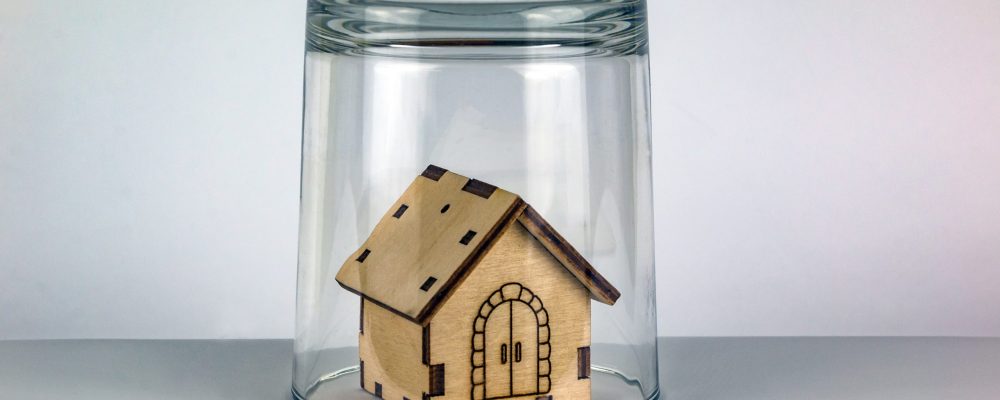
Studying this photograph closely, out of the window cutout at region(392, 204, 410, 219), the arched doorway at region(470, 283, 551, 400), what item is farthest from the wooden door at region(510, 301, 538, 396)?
the window cutout at region(392, 204, 410, 219)

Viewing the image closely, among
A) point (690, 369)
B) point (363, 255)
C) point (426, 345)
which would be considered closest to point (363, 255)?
point (363, 255)

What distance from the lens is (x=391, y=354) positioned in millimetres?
1032

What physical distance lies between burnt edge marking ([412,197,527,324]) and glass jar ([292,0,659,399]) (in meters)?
0.07

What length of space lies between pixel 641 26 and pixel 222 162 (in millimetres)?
672

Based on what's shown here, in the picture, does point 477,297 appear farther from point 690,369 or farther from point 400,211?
point 690,369

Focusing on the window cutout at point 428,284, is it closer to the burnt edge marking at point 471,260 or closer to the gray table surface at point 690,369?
the burnt edge marking at point 471,260

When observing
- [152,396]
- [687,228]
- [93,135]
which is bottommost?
[152,396]

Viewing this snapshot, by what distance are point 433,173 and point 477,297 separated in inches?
4.4

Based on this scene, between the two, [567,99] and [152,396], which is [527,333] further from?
[152,396]

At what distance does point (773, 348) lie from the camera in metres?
1.29

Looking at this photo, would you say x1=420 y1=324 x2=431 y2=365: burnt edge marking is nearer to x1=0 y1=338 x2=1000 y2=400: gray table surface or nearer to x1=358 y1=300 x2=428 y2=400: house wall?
x1=358 y1=300 x2=428 y2=400: house wall

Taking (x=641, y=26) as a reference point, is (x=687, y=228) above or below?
below

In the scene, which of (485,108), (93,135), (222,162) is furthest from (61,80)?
(485,108)

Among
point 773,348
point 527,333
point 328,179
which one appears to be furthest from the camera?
point 773,348
